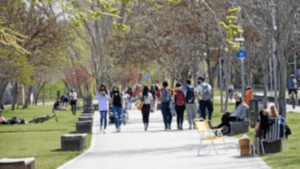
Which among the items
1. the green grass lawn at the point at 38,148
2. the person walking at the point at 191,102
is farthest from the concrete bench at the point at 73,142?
the person walking at the point at 191,102

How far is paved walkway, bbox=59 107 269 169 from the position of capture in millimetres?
10484

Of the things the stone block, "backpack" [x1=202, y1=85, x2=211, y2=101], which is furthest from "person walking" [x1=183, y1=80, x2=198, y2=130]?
the stone block

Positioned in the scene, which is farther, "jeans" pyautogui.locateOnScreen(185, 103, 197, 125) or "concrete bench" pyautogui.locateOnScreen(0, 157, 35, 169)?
"jeans" pyautogui.locateOnScreen(185, 103, 197, 125)

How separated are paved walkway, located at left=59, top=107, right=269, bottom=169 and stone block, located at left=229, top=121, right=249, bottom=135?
1021mm

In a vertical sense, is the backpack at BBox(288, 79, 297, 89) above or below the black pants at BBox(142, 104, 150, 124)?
above

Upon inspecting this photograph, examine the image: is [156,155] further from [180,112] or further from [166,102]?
[166,102]

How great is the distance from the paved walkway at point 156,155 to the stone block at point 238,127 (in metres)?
1.02

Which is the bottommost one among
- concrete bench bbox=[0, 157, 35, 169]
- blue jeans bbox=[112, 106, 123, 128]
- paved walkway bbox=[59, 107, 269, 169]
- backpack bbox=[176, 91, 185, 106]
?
paved walkway bbox=[59, 107, 269, 169]

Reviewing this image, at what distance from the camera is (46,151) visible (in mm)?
14211

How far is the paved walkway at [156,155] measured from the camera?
1048 centimetres

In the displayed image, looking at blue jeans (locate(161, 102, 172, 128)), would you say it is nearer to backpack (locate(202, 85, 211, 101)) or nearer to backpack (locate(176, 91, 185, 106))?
backpack (locate(176, 91, 185, 106))

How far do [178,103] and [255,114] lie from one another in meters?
2.73

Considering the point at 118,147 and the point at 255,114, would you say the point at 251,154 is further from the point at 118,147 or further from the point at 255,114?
the point at 255,114

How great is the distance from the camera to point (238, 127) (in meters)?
16.7
